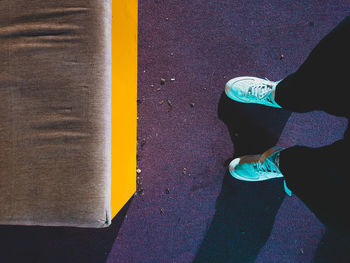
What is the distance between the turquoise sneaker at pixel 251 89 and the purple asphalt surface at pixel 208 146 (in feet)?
0.22

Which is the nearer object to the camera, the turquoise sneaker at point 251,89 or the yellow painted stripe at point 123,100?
the yellow painted stripe at point 123,100

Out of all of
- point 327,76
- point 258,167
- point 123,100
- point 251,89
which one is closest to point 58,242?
point 123,100

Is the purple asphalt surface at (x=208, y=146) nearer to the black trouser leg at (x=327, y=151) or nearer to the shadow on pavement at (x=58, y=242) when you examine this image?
the shadow on pavement at (x=58, y=242)

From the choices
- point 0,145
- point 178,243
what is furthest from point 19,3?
point 178,243

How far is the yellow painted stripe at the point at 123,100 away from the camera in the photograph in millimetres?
1010

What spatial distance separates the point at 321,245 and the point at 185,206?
79 cm

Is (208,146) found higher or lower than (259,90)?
lower

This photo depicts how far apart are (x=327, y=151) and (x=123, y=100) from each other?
2.81 ft

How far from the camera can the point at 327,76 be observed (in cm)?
90

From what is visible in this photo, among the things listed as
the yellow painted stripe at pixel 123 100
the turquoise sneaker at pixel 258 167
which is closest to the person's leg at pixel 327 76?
the turquoise sneaker at pixel 258 167

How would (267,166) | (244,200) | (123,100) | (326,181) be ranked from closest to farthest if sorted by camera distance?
1. (326,181)
2. (123,100)
3. (267,166)
4. (244,200)

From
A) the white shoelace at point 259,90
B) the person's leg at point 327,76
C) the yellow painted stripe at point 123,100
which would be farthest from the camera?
the white shoelace at point 259,90

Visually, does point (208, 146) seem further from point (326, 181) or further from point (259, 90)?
point (326, 181)

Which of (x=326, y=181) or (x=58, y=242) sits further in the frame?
(x=58, y=242)
